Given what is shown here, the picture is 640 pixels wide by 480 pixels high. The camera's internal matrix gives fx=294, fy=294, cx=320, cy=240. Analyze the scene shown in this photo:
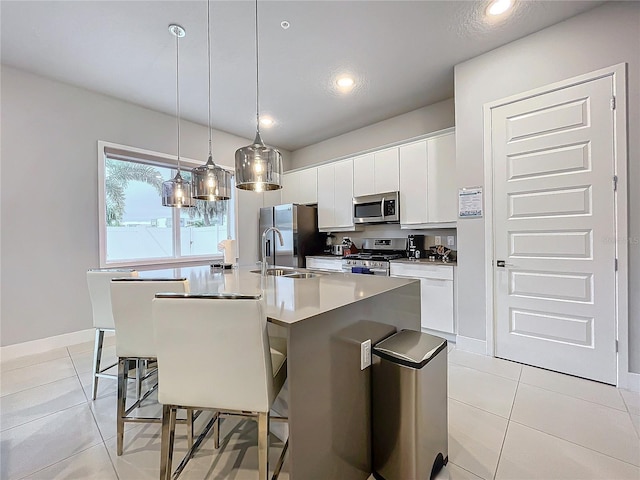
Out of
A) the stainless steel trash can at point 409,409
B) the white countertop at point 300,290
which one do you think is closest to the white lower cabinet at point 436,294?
the white countertop at point 300,290

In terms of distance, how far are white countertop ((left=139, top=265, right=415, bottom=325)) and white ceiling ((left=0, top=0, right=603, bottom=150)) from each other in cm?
200

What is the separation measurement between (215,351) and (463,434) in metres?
1.55

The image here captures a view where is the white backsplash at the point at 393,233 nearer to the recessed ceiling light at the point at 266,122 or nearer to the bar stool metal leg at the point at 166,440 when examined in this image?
the recessed ceiling light at the point at 266,122

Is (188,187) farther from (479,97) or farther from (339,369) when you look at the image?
(479,97)

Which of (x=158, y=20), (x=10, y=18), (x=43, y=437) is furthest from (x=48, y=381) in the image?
(x=158, y=20)

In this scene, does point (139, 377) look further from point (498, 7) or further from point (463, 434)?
point (498, 7)

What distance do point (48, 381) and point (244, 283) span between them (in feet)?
6.47

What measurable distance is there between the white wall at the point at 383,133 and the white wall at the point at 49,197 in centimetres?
283

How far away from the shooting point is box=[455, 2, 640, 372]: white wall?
2.12 m

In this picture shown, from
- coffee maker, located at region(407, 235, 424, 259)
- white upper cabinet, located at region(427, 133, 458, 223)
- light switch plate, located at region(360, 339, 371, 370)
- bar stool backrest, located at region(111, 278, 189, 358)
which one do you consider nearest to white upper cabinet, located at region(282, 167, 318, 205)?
coffee maker, located at region(407, 235, 424, 259)

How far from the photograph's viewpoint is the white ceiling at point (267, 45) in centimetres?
219

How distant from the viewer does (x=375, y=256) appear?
3.97 metres

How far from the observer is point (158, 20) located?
89.7 inches

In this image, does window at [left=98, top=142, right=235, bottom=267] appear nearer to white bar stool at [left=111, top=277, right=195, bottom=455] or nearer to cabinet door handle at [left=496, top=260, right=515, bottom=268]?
white bar stool at [left=111, top=277, right=195, bottom=455]
